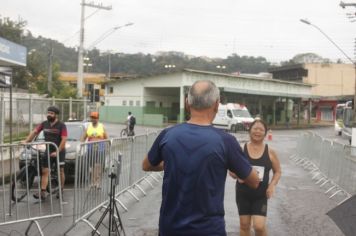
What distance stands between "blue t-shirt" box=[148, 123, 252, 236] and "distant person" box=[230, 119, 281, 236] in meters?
2.30

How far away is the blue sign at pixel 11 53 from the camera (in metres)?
19.7

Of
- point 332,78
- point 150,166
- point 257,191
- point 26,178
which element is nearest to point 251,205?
point 257,191

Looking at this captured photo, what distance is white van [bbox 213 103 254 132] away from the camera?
161 ft

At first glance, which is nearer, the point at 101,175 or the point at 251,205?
the point at 251,205

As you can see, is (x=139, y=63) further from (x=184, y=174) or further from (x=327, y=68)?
(x=184, y=174)

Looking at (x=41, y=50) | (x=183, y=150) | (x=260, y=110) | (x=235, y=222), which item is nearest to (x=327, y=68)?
(x=260, y=110)

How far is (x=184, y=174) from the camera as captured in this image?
3.58 metres

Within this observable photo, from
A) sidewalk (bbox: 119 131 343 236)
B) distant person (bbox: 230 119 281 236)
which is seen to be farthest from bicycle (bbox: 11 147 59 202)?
distant person (bbox: 230 119 281 236)

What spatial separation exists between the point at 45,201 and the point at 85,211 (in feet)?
3.75

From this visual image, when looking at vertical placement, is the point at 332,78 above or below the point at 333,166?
above

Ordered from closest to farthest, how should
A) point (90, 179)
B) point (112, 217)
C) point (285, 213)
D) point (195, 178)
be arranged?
point (195, 178)
point (112, 217)
point (90, 179)
point (285, 213)

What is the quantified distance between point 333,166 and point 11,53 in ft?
39.7

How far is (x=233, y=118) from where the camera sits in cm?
4962

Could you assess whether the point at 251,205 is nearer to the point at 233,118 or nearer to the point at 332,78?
the point at 233,118
